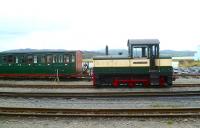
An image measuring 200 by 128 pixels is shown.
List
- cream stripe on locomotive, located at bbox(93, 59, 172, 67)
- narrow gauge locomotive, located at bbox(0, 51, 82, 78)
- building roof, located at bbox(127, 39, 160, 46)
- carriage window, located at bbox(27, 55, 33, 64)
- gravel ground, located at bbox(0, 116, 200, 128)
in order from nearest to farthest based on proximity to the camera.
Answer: gravel ground, located at bbox(0, 116, 200, 128) → building roof, located at bbox(127, 39, 160, 46) → cream stripe on locomotive, located at bbox(93, 59, 172, 67) → narrow gauge locomotive, located at bbox(0, 51, 82, 78) → carriage window, located at bbox(27, 55, 33, 64)

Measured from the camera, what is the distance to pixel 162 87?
24.3m

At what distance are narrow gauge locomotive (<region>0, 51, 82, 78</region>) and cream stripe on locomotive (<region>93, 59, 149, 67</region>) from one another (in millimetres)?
6100

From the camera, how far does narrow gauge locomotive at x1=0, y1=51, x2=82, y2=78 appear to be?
30.6 m

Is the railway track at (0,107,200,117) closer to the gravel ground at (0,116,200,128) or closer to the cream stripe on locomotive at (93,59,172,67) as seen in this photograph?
the gravel ground at (0,116,200,128)

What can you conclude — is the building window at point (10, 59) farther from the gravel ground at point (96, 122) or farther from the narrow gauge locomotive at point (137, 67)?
the gravel ground at point (96, 122)

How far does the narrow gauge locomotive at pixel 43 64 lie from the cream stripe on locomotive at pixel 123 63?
6.10 m

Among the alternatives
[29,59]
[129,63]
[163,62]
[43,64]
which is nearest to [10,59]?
[29,59]

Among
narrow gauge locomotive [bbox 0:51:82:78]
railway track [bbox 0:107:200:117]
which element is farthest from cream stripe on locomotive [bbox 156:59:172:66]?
railway track [bbox 0:107:200:117]

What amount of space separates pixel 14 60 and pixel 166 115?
2115cm

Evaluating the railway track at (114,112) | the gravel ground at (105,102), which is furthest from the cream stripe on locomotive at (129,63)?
the railway track at (114,112)

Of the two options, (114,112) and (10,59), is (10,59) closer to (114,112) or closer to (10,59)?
(10,59)

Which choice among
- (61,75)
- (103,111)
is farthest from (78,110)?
(61,75)

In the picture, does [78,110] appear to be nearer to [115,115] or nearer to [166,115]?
[115,115]

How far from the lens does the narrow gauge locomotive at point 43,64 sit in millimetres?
30609
